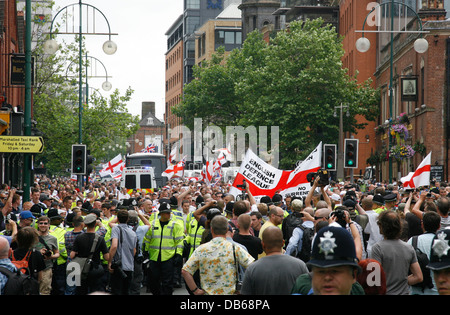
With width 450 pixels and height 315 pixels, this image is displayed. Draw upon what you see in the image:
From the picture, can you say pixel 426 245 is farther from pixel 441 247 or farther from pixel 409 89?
pixel 409 89

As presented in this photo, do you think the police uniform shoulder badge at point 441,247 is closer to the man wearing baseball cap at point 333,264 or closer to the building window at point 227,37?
the man wearing baseball cap at point 333,264

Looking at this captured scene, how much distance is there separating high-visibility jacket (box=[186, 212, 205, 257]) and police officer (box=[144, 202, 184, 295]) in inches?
18.8

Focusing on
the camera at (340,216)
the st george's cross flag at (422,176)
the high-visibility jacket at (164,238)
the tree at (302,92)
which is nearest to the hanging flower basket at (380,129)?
the tree at (302,92)

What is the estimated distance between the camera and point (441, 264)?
18.9 feet

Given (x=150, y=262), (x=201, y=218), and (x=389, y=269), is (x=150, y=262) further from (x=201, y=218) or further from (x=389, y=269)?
(x=389, y=269)

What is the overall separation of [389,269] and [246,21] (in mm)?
104383

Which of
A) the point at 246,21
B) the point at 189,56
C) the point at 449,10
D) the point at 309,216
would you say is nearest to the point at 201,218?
the point at 309,216

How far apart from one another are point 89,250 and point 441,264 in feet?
22.6

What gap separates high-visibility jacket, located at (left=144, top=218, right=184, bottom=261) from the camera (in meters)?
13.3

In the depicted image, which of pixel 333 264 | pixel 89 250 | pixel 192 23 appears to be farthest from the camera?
pixel 192 23

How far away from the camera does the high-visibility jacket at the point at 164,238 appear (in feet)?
43.5

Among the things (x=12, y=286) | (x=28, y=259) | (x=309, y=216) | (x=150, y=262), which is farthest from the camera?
(x=150, y=262)

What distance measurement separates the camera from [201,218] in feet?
45.5
